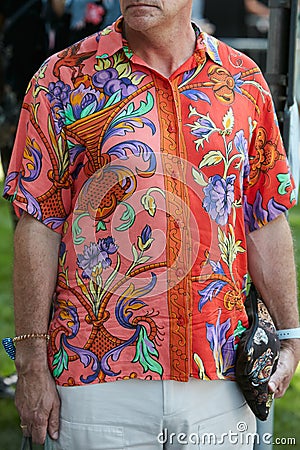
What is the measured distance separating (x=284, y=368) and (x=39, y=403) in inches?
25.7

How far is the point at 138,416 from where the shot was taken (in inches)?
79.9

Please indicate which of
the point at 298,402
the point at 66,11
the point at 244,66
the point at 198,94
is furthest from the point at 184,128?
the point at 298,402

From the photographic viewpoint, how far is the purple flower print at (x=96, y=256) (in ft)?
6.67

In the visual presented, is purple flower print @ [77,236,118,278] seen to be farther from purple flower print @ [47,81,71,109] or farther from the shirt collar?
the shirt collar

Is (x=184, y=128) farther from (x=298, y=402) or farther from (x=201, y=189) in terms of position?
(x=298, y=402)

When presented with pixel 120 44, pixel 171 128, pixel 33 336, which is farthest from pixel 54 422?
pixel 120 44

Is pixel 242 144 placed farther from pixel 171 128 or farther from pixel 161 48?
pixel 161 48

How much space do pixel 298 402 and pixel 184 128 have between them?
9.27ft

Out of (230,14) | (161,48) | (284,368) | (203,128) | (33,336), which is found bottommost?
(230,14)

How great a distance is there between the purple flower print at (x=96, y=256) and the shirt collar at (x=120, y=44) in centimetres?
45

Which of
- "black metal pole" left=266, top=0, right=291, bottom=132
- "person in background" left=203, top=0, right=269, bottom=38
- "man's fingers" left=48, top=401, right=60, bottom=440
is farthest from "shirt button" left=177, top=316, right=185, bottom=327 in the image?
"person in background" left=203, top=0, right=269, bottom=38

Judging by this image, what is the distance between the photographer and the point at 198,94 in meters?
2.08

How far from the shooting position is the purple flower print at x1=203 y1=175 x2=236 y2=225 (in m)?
2.06

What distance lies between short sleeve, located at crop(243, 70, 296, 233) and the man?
0.05 m
